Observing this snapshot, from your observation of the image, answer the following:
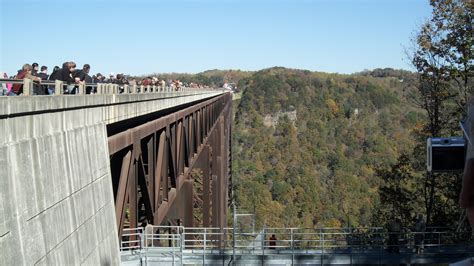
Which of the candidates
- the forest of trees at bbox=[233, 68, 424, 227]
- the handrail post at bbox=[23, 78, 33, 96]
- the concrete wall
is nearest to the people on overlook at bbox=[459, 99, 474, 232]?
the concrete wall

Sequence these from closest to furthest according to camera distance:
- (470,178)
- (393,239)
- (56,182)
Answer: (470,178) < (56,182) < (393,239)

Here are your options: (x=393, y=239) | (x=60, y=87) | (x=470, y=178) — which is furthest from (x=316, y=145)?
(x=470, y=178)

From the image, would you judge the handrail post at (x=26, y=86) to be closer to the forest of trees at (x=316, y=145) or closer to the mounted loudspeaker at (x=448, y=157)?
the mounted loudspeaker at (x=448, y=157)

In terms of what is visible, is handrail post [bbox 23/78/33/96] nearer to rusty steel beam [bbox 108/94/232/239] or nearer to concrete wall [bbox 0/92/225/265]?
concrete wall [bbox 0/92/225/265]

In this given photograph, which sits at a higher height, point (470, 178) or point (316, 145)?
point (470, 178)

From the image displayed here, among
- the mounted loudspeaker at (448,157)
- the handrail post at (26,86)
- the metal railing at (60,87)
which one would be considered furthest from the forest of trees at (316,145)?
the mounted loudspeaker at (448,157)

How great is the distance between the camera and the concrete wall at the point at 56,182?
6.46 meters

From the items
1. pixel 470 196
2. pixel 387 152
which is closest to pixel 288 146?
pixel 387 152

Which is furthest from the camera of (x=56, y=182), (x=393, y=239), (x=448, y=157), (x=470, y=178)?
(x=393, y=239)

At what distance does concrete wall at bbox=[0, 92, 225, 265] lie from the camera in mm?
6461

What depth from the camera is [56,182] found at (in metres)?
7.97

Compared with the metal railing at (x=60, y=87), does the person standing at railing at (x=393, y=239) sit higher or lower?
lower

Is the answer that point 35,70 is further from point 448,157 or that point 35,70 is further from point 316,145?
point 316,145

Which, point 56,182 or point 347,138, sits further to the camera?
point 347,138
